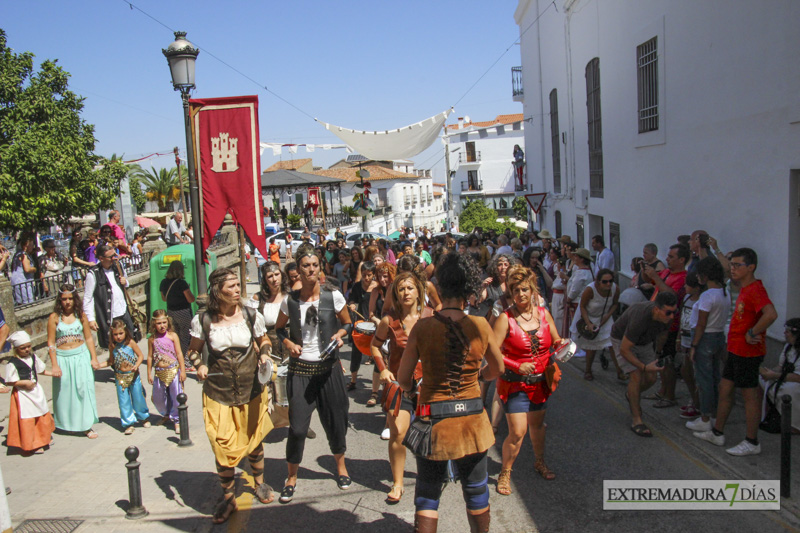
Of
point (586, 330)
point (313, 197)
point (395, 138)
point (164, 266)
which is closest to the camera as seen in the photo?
point (586, 330)

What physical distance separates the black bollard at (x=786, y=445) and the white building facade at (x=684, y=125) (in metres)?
2.89

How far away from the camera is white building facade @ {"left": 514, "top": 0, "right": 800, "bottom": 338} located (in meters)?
7.19

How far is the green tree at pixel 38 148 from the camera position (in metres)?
12.9

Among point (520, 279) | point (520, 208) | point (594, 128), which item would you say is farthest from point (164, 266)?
point (520, 208)

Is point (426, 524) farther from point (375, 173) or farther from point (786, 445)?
point (375, 173)

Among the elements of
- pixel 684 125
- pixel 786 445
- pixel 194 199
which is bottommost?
pixel 786 445

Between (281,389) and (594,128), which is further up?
(594,128)

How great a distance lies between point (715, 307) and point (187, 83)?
642 cm

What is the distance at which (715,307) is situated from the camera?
5945 mm

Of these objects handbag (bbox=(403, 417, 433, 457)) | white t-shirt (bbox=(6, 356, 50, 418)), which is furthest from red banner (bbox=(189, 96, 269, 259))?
handbag (bbox=(403, 417, 433, 457))

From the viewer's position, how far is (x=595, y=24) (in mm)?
14828

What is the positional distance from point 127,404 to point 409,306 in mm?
3973

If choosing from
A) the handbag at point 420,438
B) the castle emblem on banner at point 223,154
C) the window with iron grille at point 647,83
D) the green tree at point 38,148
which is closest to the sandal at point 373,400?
the castle emblem on banner at point 223,154

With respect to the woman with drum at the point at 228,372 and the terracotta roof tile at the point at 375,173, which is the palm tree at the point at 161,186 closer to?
the terracotta roof tile at the point at 375,173
